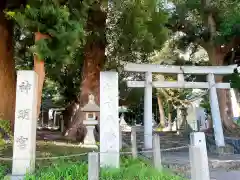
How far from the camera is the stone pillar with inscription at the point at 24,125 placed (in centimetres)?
584

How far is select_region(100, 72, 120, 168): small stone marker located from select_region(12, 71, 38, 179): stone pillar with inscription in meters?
1.47

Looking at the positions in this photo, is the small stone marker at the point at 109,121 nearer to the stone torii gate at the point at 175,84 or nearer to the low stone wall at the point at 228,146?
the stone torii gate at the point at 175,84

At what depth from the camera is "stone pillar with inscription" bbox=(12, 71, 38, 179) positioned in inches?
Result: 230

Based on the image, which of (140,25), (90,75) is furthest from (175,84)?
(90,75)

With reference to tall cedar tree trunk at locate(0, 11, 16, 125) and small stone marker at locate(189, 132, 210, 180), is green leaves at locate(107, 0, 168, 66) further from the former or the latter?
small stone marker at locate(189, 132, 210, 180)

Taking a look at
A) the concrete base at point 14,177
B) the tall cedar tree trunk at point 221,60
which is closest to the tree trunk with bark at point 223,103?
the tall cedar tree trunk at point 221,60

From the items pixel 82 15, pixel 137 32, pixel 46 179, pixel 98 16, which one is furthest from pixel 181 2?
pixel 46 179

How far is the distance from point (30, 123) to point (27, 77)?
3.12 feet

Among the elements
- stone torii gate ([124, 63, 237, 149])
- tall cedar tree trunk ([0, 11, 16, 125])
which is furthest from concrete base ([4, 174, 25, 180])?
stone torii gate ([124, 63, 237, 149])

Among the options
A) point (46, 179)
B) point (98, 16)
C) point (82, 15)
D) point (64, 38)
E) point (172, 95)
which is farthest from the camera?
point (172, 95)

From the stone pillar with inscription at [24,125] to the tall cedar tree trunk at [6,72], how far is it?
399cm

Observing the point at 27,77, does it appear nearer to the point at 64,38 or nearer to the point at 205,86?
the point at 64,38

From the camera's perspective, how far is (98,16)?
461 inches

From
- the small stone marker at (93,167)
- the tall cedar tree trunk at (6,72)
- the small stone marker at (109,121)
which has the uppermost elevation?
the tall cedar tree trunk at (6,72)
